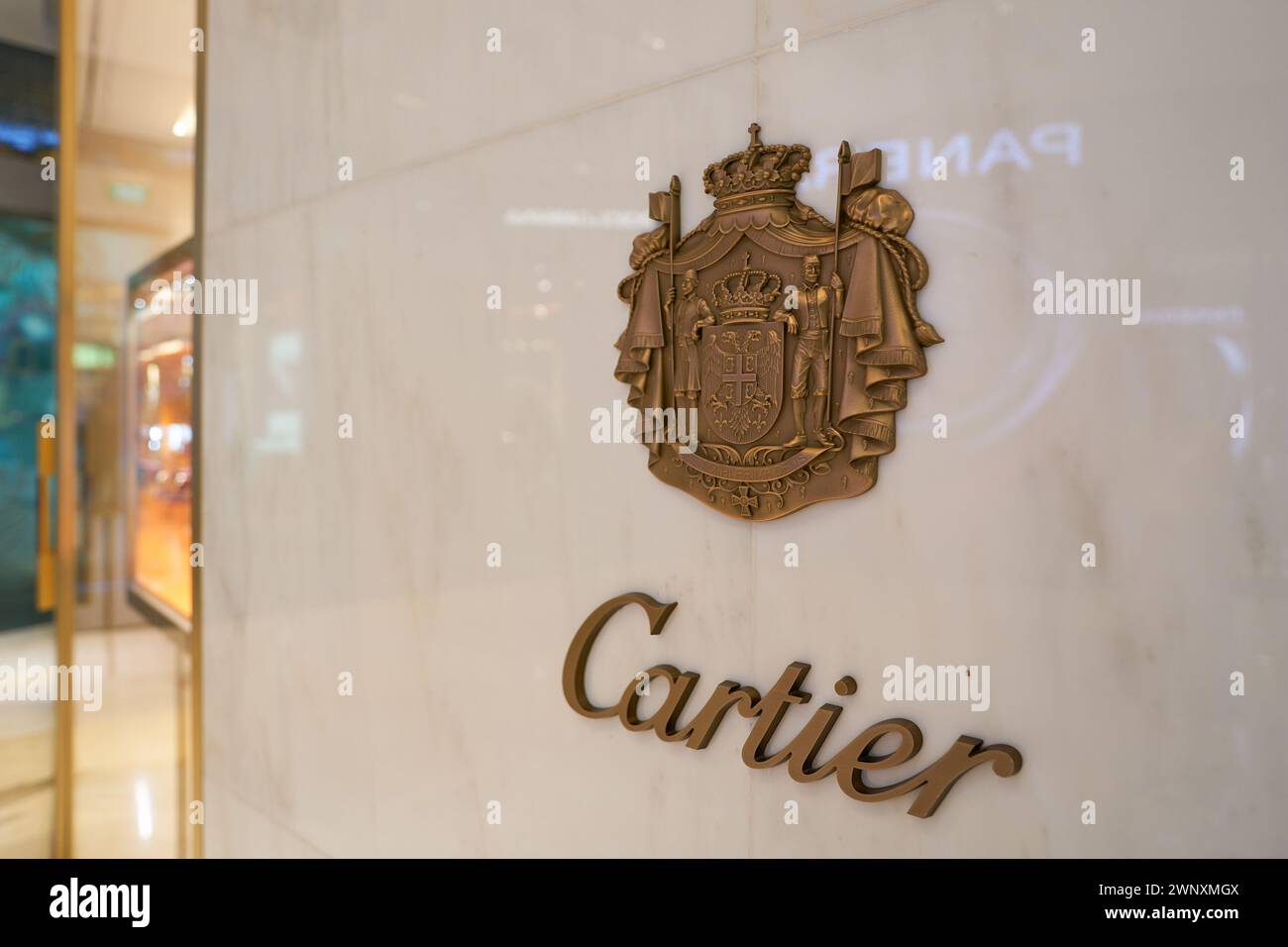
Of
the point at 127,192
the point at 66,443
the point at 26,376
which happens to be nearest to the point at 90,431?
the point at 66,443

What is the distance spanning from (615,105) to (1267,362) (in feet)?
3.90

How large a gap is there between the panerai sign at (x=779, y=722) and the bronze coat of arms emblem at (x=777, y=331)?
301 mm

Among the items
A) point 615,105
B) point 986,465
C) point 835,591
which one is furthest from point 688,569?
point 615,105

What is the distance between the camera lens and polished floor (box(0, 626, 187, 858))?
3.24 m

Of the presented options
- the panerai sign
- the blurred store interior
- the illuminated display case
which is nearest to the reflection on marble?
the panerai sign

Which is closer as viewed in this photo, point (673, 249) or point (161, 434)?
point (673, 249)

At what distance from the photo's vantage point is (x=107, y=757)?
3383 millimetres

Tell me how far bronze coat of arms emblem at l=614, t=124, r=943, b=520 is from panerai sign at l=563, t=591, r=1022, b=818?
30 cm

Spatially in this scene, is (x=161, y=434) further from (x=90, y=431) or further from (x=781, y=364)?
(x=781, y=364)

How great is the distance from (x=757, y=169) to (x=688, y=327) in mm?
282

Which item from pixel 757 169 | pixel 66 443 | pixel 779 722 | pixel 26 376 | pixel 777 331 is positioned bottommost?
pixel 779 722

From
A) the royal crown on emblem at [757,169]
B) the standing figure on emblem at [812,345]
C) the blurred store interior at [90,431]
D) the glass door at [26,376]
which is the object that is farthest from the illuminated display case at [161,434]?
the standing figure on emblem at [812,345]
